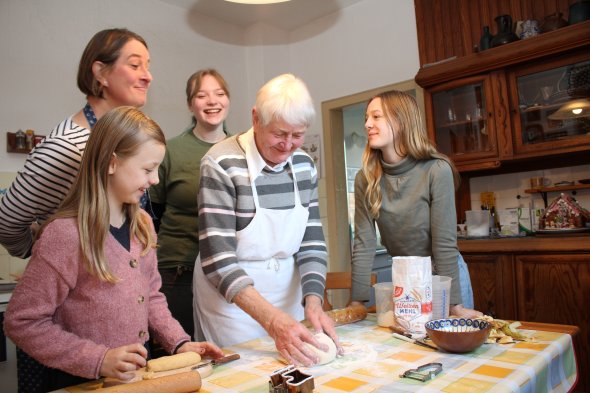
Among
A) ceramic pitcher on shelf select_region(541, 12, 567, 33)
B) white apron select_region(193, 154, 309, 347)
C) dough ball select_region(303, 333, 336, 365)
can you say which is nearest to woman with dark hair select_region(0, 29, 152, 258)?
white apron select_region(193, 154, 309, 347)

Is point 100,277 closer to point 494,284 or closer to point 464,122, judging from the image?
point 494,284

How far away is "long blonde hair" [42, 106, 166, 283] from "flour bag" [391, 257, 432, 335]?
672mm

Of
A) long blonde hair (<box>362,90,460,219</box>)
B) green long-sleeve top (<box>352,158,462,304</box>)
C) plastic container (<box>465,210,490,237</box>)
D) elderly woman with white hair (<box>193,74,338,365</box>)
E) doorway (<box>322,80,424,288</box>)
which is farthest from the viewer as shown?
doorway (<box>322,80,424,288</box>)

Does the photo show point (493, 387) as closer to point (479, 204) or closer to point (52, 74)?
point (479, 204)

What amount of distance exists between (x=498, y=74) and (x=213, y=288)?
235cm

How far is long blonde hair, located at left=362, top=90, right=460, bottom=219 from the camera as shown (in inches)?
65.9

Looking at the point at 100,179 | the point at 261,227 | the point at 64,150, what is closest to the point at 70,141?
the point at 64,150

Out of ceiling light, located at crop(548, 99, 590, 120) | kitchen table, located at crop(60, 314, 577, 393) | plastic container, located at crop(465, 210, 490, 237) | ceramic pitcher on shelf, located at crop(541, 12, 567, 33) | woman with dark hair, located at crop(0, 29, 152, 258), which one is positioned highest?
ceramic pitcher on shelf, located at crop(541, 12, 567, 33)

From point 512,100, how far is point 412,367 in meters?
2.41

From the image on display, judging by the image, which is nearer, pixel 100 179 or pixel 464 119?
pixel 100 179

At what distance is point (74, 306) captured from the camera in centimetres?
99

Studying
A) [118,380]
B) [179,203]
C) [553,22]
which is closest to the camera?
[118,380]

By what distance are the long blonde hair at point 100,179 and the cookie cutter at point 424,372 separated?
0.63 m

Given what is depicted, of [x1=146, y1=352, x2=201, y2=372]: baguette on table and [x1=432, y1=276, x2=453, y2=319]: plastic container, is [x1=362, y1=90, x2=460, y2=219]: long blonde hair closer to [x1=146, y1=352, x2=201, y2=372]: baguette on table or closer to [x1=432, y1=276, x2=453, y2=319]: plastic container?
[x1=432, y1=276, x2=453, y2=319]: plastic container
